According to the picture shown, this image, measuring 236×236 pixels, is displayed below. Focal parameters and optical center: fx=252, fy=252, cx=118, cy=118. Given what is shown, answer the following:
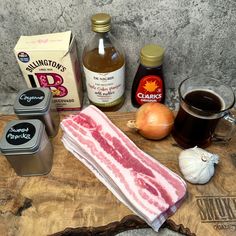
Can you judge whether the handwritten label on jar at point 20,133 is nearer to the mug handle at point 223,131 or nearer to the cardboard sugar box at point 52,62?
the cardboard sugar box at point 52,62

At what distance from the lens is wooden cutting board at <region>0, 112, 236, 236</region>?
1.60 feet

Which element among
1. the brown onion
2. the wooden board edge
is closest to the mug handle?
the brown onion

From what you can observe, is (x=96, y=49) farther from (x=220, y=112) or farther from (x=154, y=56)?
(x=220, y=112)

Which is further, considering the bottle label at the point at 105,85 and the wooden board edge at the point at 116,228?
the bottle label at the point at 105,85

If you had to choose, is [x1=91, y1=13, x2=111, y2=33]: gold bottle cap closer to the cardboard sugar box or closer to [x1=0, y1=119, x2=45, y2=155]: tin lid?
the cardboard sugar box

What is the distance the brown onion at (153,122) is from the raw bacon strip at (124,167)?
0.14ft

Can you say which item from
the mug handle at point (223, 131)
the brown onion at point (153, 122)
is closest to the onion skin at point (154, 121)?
the brown onion at point (153, 122)

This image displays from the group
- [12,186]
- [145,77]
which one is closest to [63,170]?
[12,186]

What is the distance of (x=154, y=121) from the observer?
1.89 feet

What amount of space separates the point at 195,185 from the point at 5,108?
22.4 inches

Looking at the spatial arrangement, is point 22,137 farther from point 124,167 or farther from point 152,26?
point 152,26

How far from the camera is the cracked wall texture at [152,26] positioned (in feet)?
1.87

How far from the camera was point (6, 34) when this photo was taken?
0.63m

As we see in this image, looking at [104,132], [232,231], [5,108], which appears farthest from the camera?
[5,108]
